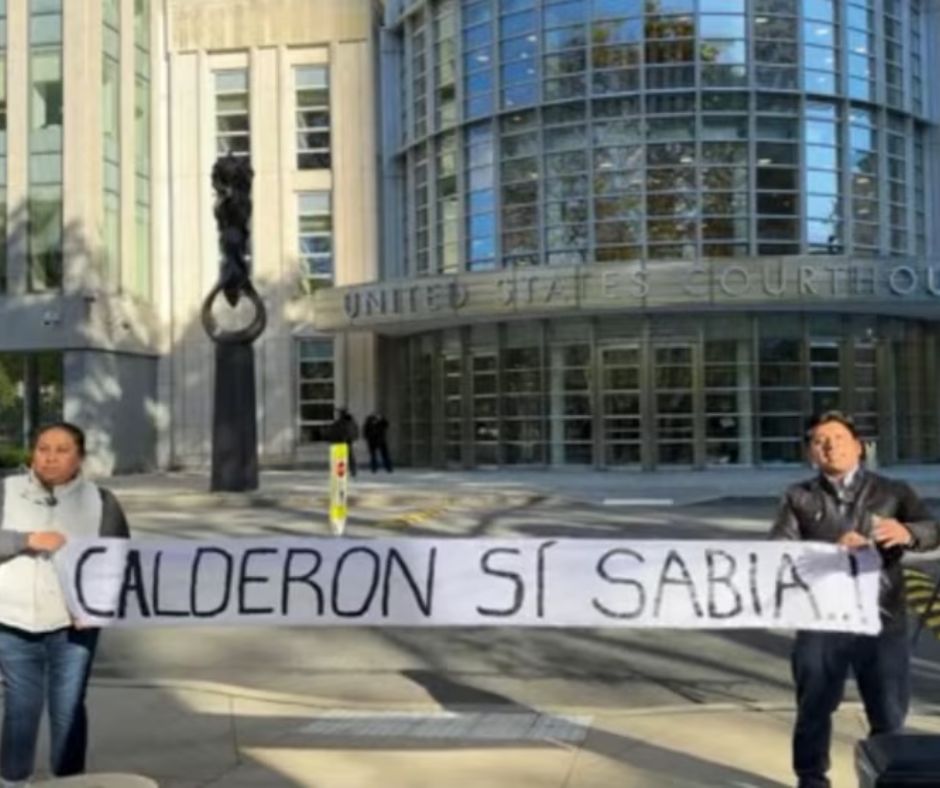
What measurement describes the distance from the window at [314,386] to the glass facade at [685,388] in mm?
5468

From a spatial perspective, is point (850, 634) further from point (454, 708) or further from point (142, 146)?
point (142, 146)

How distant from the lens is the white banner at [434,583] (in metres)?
6.10

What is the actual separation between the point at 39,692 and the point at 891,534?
3.54 meters

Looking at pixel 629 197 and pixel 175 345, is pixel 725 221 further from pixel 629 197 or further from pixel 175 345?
pixel 175 345

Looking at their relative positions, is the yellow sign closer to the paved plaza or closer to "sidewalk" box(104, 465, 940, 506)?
"sidewalk" box(104, 465, 940, 506)

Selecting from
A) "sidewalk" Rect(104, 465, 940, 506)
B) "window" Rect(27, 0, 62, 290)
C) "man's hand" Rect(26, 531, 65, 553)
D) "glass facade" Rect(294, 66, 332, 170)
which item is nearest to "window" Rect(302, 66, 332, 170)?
"glass facade" Rect(294, 66, 332, 170)

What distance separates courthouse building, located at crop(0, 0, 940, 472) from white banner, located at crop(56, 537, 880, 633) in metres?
25.2

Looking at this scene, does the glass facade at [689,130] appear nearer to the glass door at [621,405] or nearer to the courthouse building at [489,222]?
the courthouse building at [489,222]

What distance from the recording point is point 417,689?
345 inches

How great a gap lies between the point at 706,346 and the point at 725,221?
126 inches

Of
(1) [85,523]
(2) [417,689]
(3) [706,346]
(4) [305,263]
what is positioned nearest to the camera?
(1) [85,523]

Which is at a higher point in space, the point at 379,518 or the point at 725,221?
the point at 725,221

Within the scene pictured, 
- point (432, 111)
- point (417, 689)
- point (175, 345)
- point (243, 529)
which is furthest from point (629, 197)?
point (417, 689)

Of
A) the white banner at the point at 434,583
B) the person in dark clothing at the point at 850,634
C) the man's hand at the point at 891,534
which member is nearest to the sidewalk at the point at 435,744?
the person in dark clothing at the point at 850,634
